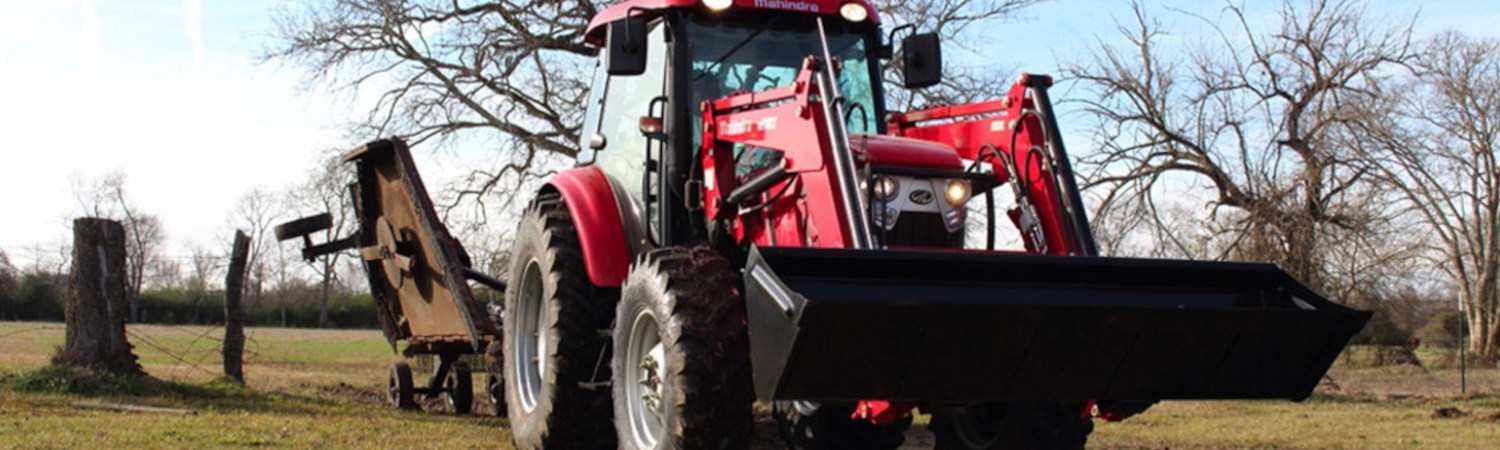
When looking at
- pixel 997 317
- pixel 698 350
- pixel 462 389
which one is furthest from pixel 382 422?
pixel 997 317

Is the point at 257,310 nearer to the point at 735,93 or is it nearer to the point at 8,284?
the point at 8,284

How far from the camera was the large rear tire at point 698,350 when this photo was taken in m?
5.36

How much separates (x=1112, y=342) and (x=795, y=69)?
8.50 feet

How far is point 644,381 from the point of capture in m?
5.98

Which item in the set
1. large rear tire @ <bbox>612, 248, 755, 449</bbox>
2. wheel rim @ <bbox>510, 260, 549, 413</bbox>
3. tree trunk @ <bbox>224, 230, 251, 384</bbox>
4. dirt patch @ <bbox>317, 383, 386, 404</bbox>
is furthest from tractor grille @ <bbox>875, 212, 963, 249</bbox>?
tree trunk @ <bbox>224, 230, 251, 384</bbox>

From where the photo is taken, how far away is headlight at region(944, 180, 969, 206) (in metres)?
6.49

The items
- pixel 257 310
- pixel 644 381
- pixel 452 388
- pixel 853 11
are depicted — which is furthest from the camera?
pixel 257 310

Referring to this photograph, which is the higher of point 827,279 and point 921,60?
point 921,60

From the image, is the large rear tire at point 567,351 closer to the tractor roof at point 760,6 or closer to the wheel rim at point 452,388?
the tractor roof at point 760,6

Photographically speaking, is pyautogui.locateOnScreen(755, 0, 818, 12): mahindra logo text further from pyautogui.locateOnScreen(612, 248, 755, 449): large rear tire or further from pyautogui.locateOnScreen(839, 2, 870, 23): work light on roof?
pyautogui.locateOnScreen(612, 248, 755, 449): large rear tire

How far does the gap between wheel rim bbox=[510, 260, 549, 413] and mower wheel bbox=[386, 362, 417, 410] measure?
4.83m

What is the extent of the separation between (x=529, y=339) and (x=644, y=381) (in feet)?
7.08

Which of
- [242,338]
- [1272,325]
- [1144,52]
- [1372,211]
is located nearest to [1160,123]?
[1144,52]

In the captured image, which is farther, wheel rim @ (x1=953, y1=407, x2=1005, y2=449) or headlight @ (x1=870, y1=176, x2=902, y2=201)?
wheel rim @ (x1=953, y1=407, x2=1005, y2=449)
